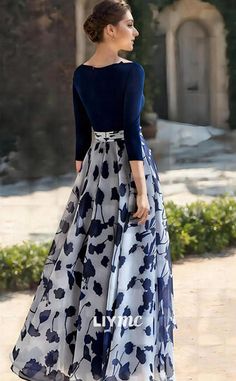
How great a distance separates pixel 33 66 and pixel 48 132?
525mm

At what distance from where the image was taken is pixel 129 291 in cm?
312

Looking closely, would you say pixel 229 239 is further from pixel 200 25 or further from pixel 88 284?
pixel 88 284

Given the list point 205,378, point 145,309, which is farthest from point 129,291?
point 205,378

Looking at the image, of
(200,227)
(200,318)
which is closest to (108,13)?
(200,318)

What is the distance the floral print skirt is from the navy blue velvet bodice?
6 cm

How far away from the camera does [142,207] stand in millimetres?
3039

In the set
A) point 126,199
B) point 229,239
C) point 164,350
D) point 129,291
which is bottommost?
point 229,239

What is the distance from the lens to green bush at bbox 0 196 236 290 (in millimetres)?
5160

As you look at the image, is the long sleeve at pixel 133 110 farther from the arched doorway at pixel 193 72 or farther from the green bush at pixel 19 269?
the arched doorway at pixel 193 72

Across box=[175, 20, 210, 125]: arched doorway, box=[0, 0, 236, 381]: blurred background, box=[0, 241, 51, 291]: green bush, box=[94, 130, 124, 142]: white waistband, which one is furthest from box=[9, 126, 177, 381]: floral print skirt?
box=[175, 20, 210, 125]: arched doorway

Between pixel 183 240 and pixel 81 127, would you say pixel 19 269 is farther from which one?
pixel 81 127

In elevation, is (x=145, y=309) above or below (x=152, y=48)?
below

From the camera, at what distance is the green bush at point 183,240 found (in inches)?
203

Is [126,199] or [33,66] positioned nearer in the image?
[126,199]
